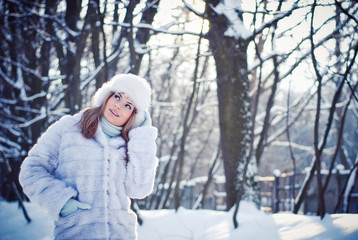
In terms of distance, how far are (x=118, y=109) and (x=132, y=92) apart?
0.55 ft

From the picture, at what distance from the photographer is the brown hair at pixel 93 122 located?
5.58ft

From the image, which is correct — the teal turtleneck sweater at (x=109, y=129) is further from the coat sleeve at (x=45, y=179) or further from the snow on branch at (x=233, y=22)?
the snow on branch at (x=233, y=22)

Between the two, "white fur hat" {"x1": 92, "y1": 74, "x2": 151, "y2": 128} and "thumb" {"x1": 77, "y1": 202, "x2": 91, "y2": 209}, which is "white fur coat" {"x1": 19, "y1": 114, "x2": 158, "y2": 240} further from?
"white fur hat" {"x1": 92, "y1": 74, "x2": 151, "y2": 128}

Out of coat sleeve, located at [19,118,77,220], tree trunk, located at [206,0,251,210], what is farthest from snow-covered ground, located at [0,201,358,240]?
coat sleeve, located at [19,118,77,220]

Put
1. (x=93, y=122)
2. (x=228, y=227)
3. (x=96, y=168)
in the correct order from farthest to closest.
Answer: (x=228, y=227), (x=93, y=122), (x=96, y=168)

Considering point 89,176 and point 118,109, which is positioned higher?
point 118,109

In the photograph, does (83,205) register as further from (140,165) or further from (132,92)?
(132,92)

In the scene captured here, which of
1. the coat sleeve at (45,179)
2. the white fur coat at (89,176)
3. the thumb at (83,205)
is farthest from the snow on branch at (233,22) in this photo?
the thumb at (83,205)

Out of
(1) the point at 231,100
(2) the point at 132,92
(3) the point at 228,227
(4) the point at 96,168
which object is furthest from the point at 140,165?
(1) the point at 231,100

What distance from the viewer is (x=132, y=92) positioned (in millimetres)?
1882

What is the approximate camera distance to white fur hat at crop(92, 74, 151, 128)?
6.19 feet

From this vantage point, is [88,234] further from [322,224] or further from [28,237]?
[28,237]

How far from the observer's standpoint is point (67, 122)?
1.73 metres

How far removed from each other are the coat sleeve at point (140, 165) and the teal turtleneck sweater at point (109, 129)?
0.13 m
